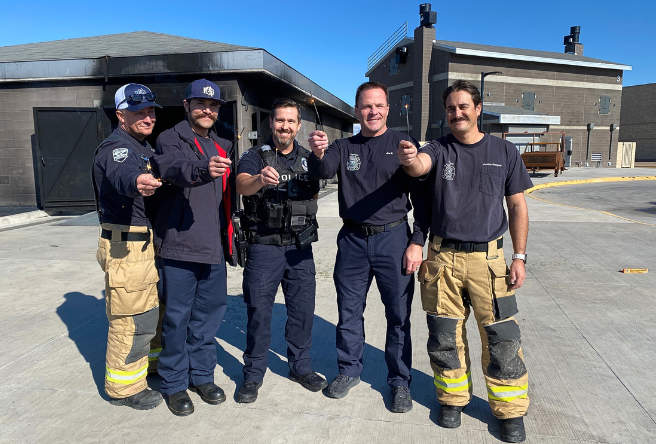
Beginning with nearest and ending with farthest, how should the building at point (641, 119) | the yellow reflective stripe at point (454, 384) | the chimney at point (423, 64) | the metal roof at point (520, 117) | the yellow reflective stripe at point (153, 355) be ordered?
the yellow reflective stripe at point (454, 384) < the yellow reflective stripe at point (153, 355) < the metal roof at point (520, 117) < the chimney at point (423, 64) < the building at point (641, 119)

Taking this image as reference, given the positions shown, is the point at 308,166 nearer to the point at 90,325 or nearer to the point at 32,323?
the point at 90,325

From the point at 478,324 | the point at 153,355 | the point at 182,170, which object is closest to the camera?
the point at 182,170

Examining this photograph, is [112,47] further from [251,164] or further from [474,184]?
[474,184]

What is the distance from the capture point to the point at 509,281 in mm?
2453

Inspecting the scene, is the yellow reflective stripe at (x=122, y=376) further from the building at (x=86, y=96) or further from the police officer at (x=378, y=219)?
the building at (x=86, y=96)

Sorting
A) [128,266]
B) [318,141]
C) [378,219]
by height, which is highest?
[318,141]

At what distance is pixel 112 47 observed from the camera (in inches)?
445

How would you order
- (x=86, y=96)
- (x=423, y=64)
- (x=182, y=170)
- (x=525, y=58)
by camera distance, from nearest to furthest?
(x=182, y=170) → (x=86, y=96) → (x=525, y=58) → (x=423, y=64)

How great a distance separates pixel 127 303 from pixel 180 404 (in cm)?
68

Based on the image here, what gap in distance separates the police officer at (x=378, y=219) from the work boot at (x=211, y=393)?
67 cm

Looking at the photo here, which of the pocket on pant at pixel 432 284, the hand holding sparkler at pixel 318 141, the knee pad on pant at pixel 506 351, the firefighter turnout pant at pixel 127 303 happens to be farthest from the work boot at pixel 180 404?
the knee pad on pant at pixel 506 351

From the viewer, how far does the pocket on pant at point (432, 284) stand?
2514 millimetres

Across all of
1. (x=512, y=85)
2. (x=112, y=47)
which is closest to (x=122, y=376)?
(x=112, y=47)

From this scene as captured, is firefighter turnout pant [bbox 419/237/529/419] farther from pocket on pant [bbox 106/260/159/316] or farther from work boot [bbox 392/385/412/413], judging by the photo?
pocket on pant [bbox 106/260/159/316]
